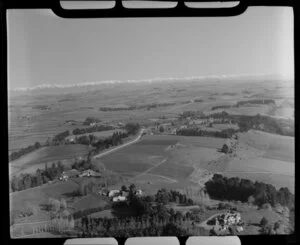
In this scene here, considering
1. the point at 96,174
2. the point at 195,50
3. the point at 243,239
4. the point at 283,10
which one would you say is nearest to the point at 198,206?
the point at 243,239

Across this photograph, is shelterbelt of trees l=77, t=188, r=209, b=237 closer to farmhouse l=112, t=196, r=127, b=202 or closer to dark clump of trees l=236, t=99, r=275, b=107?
farmhouse l=112, t=196, r=127, b=202

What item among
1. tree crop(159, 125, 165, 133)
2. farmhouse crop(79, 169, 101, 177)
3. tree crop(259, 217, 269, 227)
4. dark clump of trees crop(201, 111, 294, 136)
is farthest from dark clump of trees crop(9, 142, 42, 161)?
tree crop(259, 217, 269, 227)

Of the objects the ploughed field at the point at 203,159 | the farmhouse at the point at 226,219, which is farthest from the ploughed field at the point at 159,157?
the farmhouse at the point at 226,219

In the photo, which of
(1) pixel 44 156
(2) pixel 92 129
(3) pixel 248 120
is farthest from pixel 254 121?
(1) pixel 44 156

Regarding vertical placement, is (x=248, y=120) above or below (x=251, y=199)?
above

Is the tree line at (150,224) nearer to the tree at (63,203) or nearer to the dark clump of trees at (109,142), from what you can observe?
the tree at (63,203)

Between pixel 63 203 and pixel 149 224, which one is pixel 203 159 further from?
pixel 63 203
